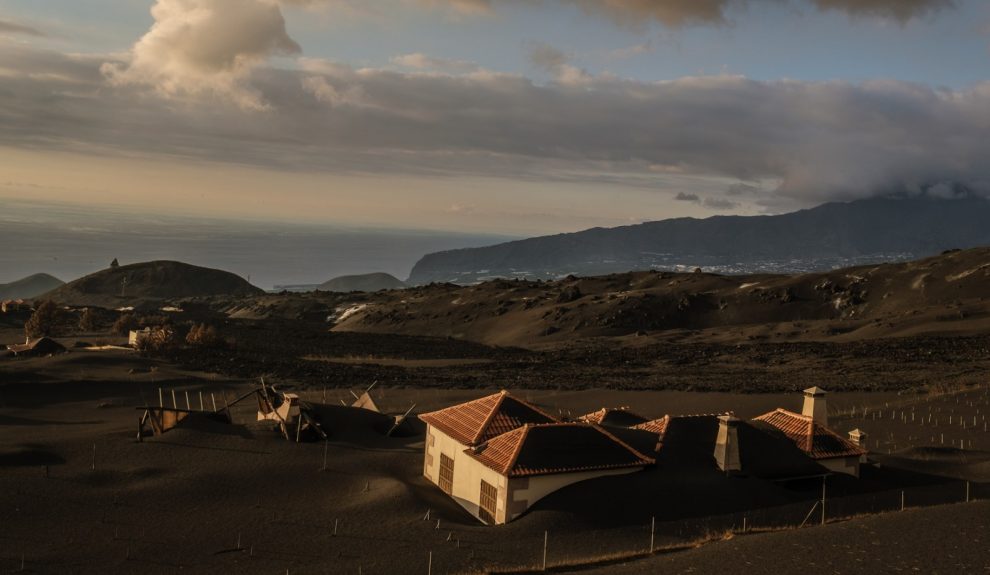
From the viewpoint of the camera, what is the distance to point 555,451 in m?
24.8

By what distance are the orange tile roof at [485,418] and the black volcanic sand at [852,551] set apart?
28.2 feet

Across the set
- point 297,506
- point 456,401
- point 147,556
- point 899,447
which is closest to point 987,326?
point 899,447

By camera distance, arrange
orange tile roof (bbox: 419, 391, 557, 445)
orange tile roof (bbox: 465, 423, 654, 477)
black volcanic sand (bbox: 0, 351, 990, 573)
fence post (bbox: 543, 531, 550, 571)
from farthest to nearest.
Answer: orange tile roof (bbox: 419, 391, 557, 445)
orange tile roof (bbox: 465, 423, 654, 477)
black volcanic sand (bbox: 0, 351, 990, 573)
fence post (bbox: 543, 531, 550, 571)

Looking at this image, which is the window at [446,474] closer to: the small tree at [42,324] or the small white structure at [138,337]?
the small white structure at [138,337]

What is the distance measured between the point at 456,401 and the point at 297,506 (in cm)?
2058

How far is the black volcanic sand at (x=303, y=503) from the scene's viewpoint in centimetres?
2030

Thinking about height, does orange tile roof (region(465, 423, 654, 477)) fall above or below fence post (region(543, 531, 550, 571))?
above

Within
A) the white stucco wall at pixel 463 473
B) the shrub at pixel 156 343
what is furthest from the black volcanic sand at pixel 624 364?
the white stucco wall at pixel 463 473

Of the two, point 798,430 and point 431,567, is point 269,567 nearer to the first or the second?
point 431,567

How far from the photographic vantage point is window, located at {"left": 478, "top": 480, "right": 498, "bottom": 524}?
2417cm

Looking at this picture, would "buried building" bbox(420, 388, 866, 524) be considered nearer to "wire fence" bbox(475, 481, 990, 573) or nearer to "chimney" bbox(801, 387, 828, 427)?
"chimney" bbox(801, 387, 828, 427)

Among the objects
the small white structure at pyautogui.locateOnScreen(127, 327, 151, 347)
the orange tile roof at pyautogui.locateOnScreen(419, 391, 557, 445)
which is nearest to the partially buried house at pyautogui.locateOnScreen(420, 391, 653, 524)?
the orange tile roof at pyautogui.locateOnScreen(419, 391, 557, 445)

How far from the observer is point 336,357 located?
70438 mm

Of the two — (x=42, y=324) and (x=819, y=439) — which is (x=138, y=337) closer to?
(x=42, y=324)
